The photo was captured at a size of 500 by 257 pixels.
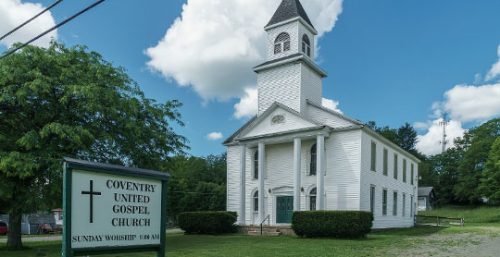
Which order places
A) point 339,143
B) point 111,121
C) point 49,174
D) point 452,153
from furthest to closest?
point 452,153 → point 339,143 → point 111,121 → point 49,174

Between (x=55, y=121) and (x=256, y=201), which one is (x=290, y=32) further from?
(x=55, y=121)

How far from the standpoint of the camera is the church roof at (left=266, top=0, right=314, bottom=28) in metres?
28.7

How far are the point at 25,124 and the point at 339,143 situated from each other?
15.8 meters

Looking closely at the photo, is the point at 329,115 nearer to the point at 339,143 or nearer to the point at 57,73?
the point at 339,143

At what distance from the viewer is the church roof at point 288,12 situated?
28670 millimetres

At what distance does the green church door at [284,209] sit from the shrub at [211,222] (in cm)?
264

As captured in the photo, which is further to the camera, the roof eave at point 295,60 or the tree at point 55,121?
the roof eave at point 295,60

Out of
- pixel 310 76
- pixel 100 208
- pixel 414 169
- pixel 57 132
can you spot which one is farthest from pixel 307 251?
pixel 414 169

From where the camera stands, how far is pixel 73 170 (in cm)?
526

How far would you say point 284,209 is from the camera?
89.0ft

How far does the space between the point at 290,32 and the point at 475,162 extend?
49.9 metres

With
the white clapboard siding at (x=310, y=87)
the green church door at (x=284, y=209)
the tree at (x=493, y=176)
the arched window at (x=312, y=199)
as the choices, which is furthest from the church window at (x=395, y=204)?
the tree at (x=493, y=176)

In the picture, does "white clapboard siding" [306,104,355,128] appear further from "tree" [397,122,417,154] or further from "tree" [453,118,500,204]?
"tree" [397,122,417,154]

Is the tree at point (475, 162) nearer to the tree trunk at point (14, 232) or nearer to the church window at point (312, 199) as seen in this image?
the church window at point (312, 199)
